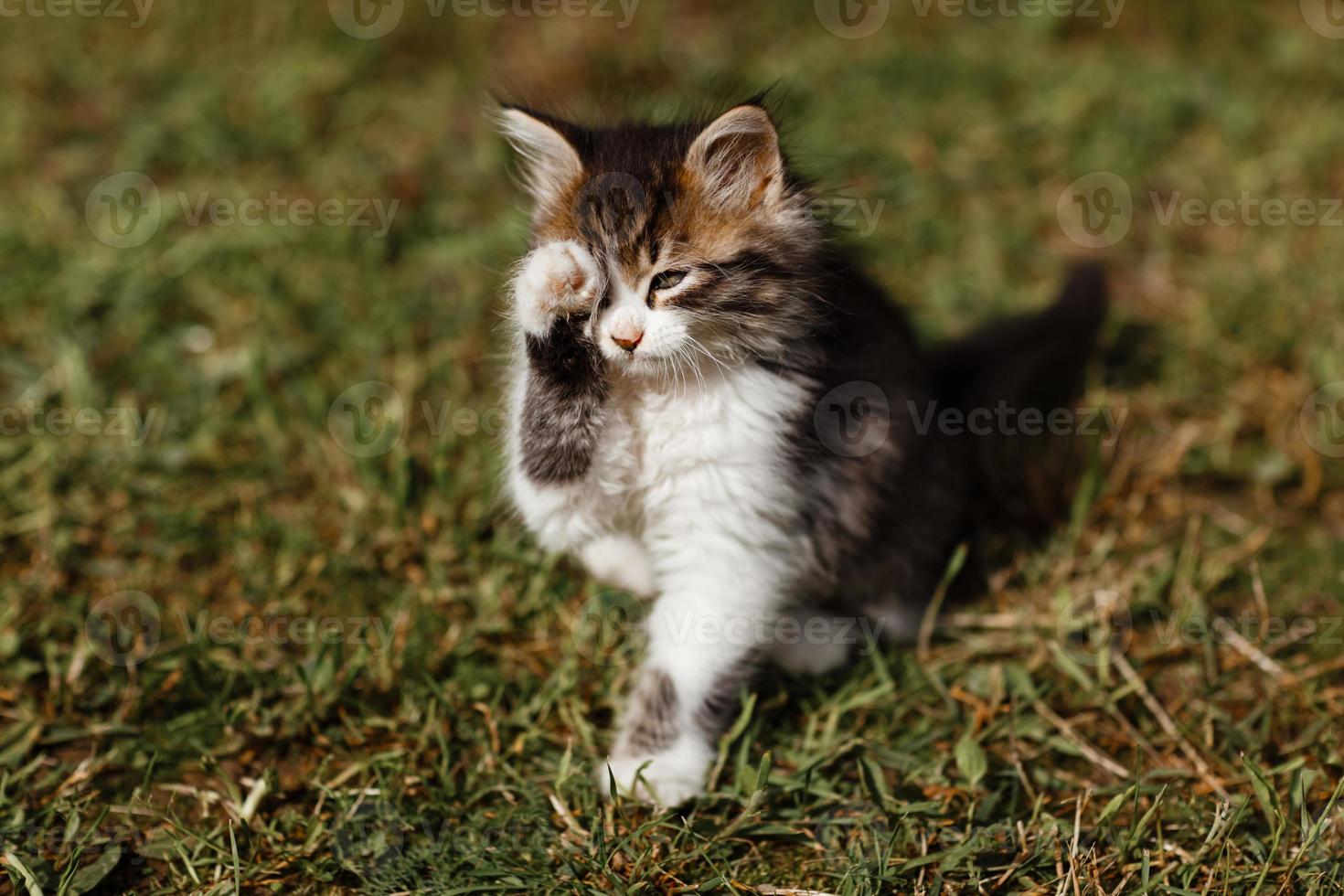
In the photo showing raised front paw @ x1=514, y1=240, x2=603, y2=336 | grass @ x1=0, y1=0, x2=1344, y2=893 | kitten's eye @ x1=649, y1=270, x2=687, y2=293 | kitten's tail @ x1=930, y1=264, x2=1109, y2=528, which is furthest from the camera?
kitten's tail @ x1=930, y1=264, x2=1109, y2=528

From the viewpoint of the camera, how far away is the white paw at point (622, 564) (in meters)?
2.90

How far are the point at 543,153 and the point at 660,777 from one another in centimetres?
149

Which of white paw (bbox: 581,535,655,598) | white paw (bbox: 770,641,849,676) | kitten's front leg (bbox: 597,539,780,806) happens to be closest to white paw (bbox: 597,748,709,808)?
kitten's front leg (bbox: 597,539,780,806)

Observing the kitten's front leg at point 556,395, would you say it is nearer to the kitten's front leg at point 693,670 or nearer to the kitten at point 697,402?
the kitten at point 697,402

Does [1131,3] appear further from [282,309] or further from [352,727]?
[352,727]

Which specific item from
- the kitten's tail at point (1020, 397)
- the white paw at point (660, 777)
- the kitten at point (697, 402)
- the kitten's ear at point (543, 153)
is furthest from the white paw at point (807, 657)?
the kitten's ear at point (543, 153)

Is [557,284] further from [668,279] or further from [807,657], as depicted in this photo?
[807,657]

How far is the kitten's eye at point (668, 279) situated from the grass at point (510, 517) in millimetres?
608

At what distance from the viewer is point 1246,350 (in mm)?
3854

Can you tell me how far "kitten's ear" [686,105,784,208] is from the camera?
7.75 ft

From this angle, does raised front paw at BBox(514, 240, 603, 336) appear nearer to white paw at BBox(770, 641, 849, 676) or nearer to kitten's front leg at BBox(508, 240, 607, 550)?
kitten's front leg at BBox(508, 240, 607, 550)

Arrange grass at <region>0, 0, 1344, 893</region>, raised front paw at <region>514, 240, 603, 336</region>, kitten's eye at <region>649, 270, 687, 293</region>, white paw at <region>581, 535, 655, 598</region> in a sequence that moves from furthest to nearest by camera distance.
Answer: white paw at <region>581, 535, 655, 598</region>
grass at <region>0, 0, 1344, 893</region>
kitten's eye at <region>649, 270, 687, 293</region>
raised front paw at <region>514, 240, 603, 336</region>

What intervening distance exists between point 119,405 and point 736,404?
2.20 meters

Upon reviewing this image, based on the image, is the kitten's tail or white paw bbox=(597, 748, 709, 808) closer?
white paw bbox=(597, 748, 709, 808)
